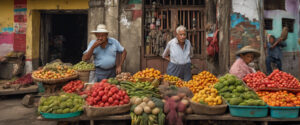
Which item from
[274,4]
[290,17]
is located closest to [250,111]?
[274,4]

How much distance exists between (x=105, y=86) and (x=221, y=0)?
5.09 metres

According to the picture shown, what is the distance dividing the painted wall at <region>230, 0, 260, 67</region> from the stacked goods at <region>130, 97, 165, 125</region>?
436 centimetres

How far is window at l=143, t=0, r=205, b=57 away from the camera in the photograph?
7820mm

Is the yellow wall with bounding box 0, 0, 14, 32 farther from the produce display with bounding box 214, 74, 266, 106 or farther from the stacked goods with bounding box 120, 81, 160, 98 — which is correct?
the produce display with bounding box 214, 74, 266, 106

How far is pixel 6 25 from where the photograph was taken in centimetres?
948

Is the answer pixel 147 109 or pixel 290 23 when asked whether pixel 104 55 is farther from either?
pixel 290 23

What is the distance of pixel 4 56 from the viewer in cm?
921

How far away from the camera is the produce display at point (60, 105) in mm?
3268

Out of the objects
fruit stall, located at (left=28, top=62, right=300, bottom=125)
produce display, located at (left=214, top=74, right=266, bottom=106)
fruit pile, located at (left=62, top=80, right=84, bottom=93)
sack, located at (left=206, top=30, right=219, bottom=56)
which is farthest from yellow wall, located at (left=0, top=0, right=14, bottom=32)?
produce display, located at (left=214, top=74, right=266, bottom=106)

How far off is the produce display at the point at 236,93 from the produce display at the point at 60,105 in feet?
6.87

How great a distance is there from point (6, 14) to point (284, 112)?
392 inches

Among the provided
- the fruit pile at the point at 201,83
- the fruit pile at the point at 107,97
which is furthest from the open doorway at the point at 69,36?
the fruit pile at the point at 107,97

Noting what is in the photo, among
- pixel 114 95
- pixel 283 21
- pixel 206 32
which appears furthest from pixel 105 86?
pixel 283 21

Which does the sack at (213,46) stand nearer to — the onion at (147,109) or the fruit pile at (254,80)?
the fruit pile at (254,80)
